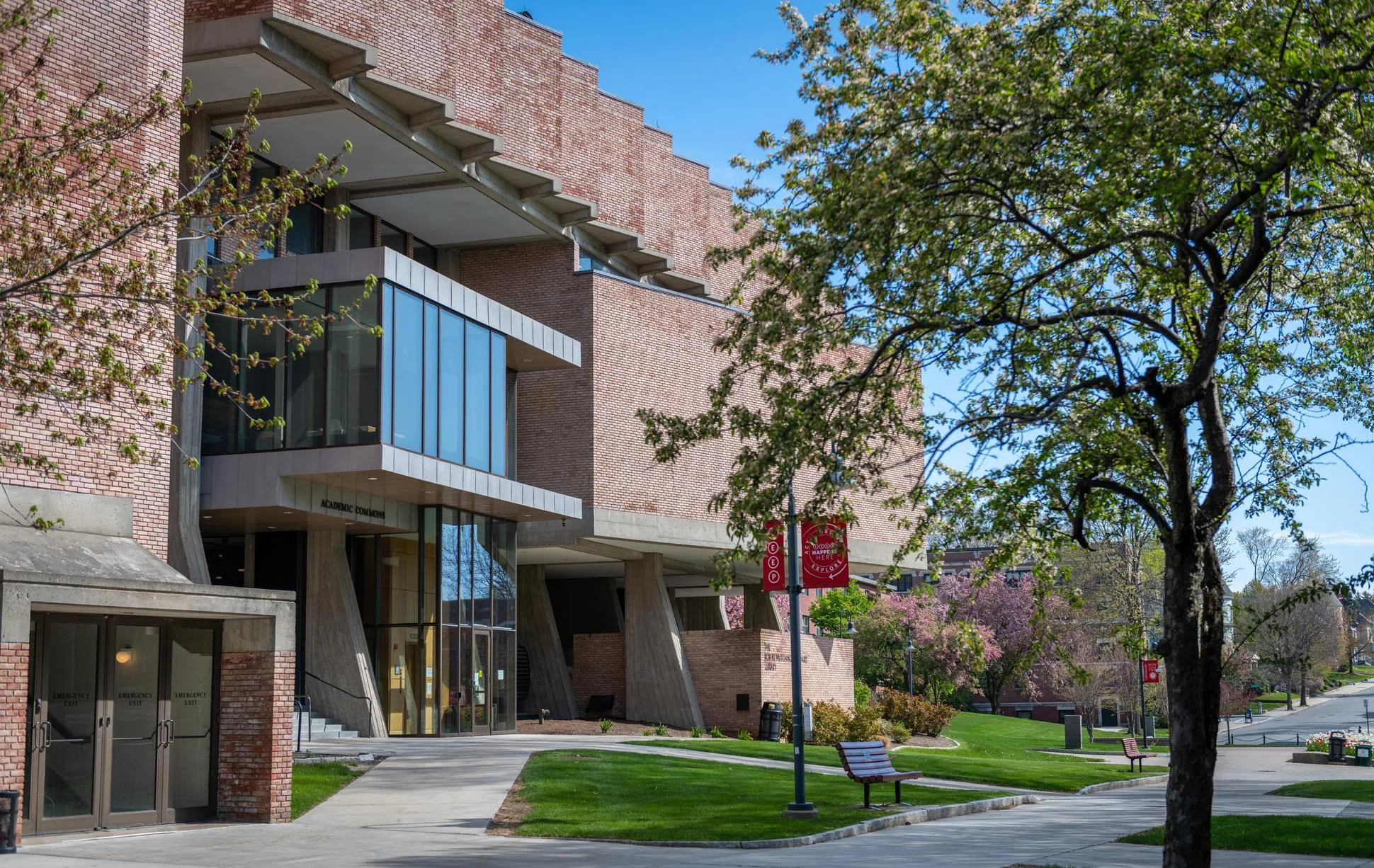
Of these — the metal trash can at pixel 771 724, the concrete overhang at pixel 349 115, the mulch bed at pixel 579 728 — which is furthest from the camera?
the metal trash can at pixel 771 724

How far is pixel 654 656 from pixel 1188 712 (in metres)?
30.7

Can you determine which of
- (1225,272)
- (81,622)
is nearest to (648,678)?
(81,622)

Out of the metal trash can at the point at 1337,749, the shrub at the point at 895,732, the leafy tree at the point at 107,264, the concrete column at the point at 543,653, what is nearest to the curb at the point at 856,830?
the leafy tree at the point at 107,264

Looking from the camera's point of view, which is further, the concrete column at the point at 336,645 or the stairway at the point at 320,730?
the concrete column at the point at 336,645

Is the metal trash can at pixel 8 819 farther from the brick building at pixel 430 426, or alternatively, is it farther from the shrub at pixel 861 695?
the shrub at pixel 861 695

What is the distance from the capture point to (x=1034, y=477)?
12984mm

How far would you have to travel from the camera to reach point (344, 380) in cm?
2867

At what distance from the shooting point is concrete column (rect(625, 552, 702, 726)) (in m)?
40.4

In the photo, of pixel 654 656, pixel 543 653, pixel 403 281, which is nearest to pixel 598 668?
pixel 543 653

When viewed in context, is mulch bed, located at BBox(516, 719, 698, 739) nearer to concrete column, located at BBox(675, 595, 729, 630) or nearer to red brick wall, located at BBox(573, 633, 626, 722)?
red brick wall, located at BBox(573, 633, 626, 722)

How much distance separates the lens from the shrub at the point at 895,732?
40.3 metres

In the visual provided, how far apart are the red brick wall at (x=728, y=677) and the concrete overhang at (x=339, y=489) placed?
32.0 feet

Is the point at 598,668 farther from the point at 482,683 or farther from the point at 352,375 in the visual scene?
the point at 352,375

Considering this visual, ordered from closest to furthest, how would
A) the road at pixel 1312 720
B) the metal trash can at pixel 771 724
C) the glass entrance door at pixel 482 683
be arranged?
1. the glass entrance door at pixel 482 683
2. the metal trash can at pixel 771 724
3. the road at pixel 1312 720
